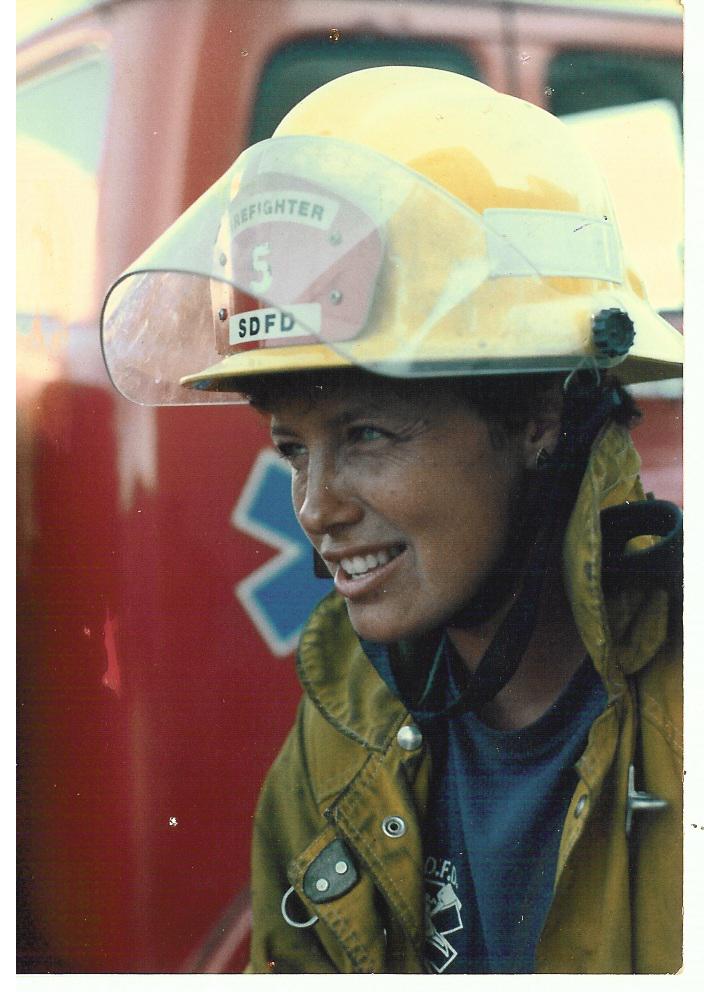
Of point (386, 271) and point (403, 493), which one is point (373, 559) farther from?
point (386, 271)

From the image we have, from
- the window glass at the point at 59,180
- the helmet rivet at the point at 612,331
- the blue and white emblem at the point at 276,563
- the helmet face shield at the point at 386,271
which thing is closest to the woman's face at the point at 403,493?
the helmet face shield at the point at 386,271

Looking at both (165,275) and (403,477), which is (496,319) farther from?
(165,275)

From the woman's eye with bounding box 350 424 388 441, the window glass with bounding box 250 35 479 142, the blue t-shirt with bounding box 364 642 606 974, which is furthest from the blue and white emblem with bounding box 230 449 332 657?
the window glass with bounding box 250 35 479 142

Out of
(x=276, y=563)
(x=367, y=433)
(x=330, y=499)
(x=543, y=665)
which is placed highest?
(x=367, y=433)

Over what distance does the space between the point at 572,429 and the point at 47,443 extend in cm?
106

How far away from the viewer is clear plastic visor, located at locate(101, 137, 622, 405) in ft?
5.49

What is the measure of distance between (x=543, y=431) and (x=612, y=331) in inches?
9.5

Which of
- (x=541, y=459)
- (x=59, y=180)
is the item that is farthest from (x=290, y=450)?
(x=59, y=180)

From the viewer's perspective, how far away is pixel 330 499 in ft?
5.92

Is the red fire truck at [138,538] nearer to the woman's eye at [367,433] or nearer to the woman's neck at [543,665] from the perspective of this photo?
the woman's neck at [543,665]

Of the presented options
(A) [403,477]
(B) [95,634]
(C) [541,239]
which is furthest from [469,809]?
(C) [541,239]

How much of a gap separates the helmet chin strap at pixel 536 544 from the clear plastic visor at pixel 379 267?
0.16 meters

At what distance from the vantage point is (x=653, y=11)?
2004 mm

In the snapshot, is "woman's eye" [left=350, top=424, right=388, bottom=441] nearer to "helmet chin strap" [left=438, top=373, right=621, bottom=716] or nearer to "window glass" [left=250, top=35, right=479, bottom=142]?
"helmet chin strap" [left=438, top=373, right=621, bottom=716]
